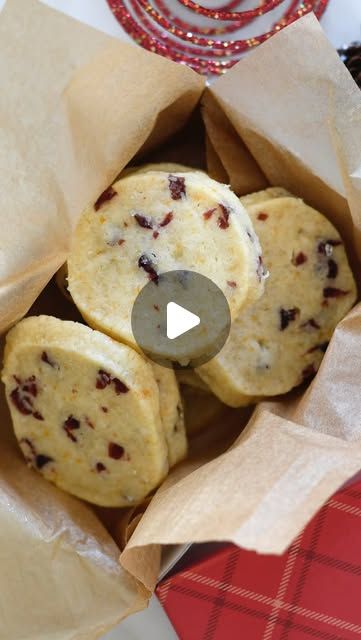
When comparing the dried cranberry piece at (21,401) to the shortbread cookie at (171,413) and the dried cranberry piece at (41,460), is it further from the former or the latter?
the shortbread cookie at (171,413)

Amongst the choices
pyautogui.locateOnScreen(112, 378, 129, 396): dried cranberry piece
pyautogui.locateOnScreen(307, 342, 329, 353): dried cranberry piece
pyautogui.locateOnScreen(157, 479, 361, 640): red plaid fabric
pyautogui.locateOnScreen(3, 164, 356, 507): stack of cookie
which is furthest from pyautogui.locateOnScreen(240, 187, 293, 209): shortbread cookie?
pyautogui.locateOnScreen(157, 479, 361, 640): red plaid fabric

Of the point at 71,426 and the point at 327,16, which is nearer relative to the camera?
the point at 71,426

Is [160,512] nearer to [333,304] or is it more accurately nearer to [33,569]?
[33,569]

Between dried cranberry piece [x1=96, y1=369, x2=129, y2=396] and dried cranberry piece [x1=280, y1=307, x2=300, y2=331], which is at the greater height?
dried cranberry piece [x1=96, y1=369, x2=129, y2=396]

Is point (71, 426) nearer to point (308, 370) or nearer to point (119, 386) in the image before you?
point (119, 386)

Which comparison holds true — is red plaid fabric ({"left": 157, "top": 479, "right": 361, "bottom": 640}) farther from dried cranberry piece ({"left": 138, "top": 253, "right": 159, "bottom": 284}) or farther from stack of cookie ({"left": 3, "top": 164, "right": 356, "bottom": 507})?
dried cranberry piece ({"left": 138, "top": 253, "right": 159, "bottom": 284})

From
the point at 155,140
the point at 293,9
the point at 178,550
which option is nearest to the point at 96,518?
the point at 178,550

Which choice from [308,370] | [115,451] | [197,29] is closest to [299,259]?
[308,370]
